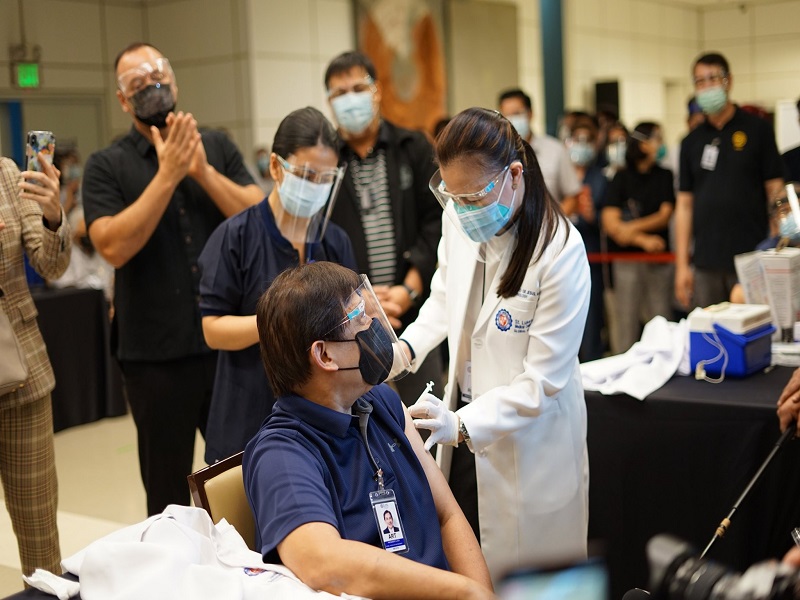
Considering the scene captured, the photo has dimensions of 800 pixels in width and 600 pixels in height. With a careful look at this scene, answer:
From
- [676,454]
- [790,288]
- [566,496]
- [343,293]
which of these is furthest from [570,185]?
[343,293]

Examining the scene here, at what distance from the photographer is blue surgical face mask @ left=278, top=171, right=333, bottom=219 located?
258 cm

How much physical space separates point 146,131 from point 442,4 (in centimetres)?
703

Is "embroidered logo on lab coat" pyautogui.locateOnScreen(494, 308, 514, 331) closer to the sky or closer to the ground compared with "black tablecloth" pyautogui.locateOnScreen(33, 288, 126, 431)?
closer to the sky

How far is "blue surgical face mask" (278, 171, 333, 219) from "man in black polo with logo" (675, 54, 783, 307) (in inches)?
117

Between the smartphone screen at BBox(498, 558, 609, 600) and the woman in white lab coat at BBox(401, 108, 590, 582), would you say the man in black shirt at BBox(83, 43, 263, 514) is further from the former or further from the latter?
the smartphone screen at BBox(498, 558, 609, 600)

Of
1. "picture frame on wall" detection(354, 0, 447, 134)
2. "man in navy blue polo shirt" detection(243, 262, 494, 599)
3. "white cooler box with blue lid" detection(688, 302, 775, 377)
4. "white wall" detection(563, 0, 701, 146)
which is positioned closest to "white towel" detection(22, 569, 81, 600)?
"man in navy blue polo shirt" detection(243, 262, 494, 599)

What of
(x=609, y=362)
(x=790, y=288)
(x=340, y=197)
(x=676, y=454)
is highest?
(x=340, y=197)

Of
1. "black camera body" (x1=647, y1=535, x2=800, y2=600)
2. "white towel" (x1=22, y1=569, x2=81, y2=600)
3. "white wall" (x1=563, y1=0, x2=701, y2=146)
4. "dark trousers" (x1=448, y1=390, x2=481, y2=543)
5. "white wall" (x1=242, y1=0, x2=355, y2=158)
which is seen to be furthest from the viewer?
"white wall" (x1=563, y1=0, x2=701, y2=146)

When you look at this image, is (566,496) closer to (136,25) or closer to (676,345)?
(676,345)

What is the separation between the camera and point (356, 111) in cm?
336

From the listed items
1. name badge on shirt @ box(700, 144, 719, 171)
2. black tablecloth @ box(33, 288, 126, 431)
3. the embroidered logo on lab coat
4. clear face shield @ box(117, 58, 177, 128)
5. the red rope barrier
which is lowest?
black tablecloth @ box(33, 288, 126, 431)

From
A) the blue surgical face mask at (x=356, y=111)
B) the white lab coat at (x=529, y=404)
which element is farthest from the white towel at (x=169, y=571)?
the blue surgical face mask at (x=356, y=111)

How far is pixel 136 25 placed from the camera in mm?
8523

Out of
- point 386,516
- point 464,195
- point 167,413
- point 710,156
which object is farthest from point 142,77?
point 710,156
